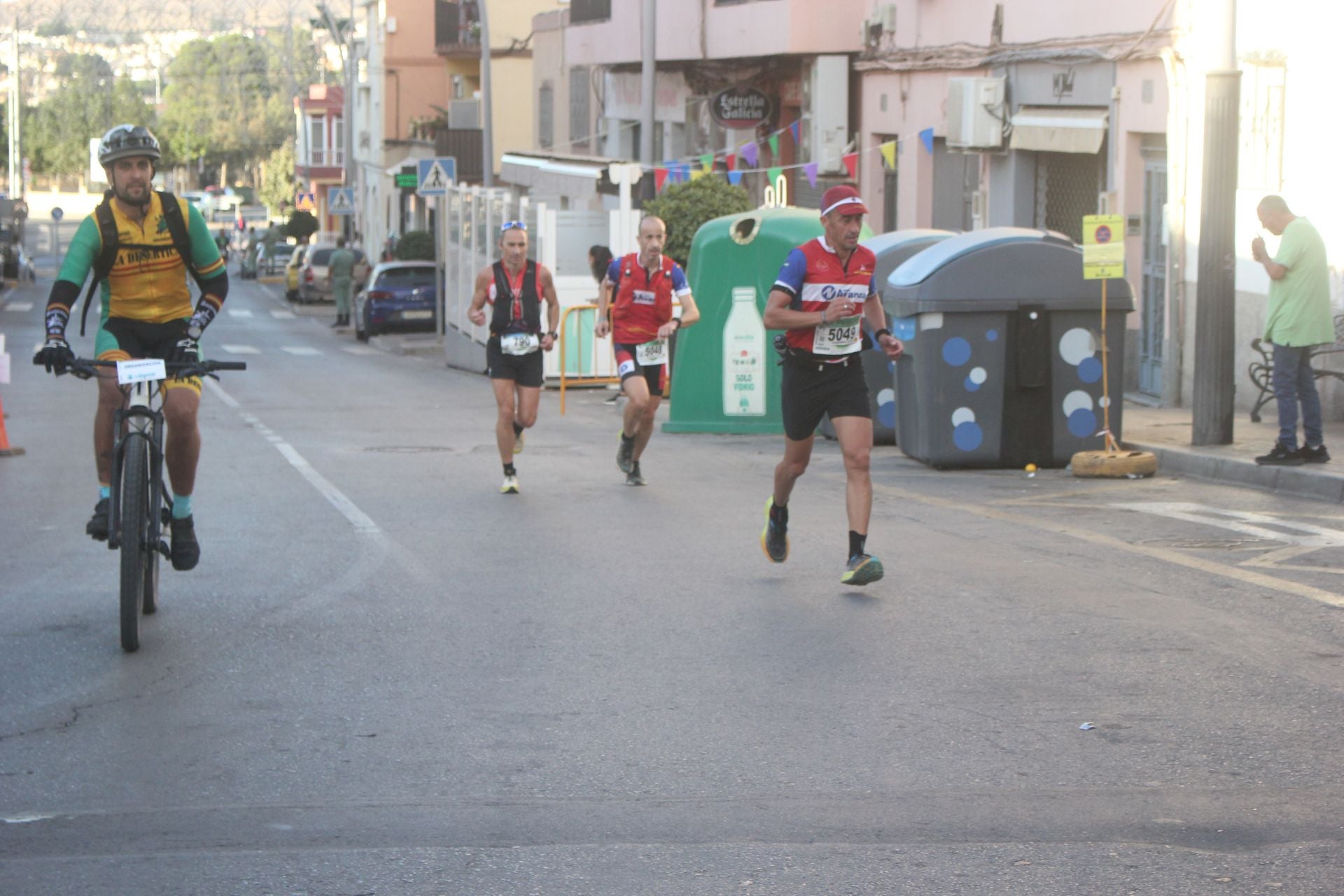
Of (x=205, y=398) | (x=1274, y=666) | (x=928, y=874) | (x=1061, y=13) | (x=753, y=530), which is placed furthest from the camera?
(x=205, y=398)

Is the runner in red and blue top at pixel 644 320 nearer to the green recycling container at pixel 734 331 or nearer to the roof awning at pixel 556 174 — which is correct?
the green recycling container at pixel 734 331

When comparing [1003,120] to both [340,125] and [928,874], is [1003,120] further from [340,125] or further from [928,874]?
[340,125]

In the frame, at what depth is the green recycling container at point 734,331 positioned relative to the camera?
16766 mm

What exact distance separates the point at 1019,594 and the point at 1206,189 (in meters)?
6.40

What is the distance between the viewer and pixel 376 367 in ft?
101

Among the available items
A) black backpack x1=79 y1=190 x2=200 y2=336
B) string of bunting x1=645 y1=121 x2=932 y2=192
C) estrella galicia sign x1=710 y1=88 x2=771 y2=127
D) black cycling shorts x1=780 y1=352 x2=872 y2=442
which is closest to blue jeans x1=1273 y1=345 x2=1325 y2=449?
black cycling shorts x1=780 y1=352 x2=872 y2=442

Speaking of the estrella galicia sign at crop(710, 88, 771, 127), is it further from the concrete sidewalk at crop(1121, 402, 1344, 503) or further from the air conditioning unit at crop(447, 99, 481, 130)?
the air conditioning unit at crop(447, 99, 481, 130)

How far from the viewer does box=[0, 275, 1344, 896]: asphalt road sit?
486 centimetres

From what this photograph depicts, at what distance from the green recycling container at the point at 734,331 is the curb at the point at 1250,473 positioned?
12.5ft

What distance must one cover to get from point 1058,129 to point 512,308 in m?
9.31

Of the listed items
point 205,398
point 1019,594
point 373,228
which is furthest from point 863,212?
point 373,228

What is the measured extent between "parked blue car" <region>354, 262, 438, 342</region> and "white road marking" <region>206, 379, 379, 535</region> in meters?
18.4

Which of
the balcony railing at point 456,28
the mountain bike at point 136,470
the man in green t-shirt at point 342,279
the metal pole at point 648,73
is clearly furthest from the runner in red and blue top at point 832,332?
the balcony railing at point 456,28

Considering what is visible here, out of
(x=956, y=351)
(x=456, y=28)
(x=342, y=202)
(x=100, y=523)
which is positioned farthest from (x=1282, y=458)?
(x=456, y=28)
